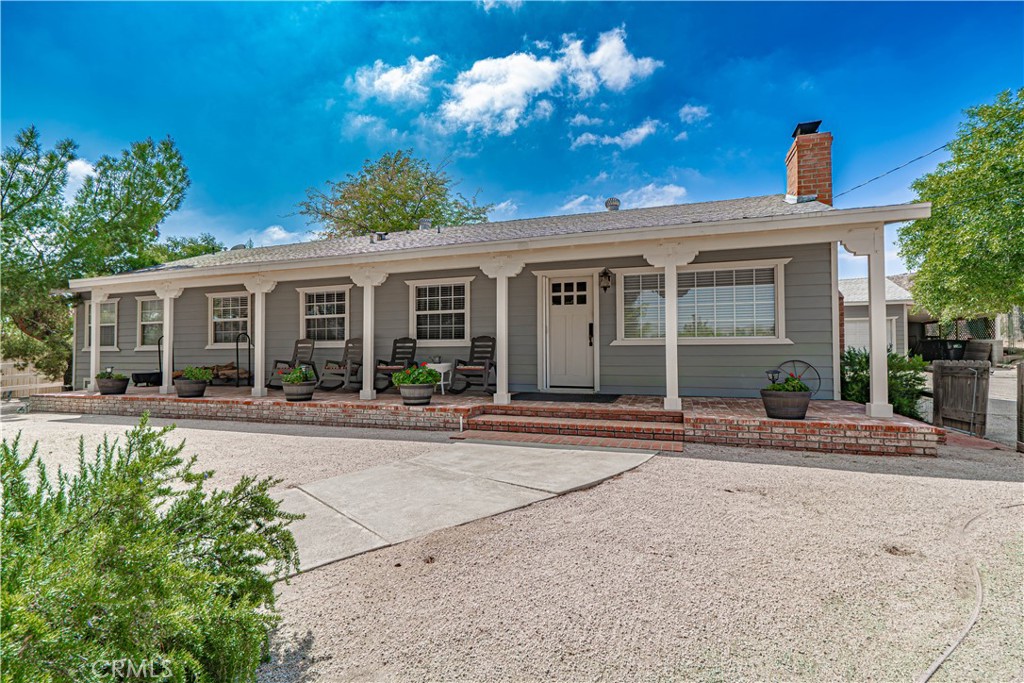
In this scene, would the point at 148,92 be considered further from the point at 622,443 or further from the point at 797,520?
the point at 797,520

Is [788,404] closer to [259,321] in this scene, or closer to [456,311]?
[456,311]

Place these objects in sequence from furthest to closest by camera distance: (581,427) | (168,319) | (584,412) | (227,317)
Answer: (227,317) → (168,319) → (584,412) → (581,427)

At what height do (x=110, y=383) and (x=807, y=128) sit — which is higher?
(x=807, y=128)

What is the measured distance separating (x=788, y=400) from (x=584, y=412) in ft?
7.76

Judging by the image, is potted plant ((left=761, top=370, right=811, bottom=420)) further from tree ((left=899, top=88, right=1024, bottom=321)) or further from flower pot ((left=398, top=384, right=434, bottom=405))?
tree ((left=899, top=88, right=1024, bottom=321))

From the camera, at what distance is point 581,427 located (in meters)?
5.60

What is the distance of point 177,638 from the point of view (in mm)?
1176

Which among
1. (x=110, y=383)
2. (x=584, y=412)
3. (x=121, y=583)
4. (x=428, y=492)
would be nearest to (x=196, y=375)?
(x=110, y=383)

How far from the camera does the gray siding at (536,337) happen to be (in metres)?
6.63

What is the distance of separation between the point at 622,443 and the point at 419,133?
63.1 feet

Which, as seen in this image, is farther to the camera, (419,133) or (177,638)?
(419,133)

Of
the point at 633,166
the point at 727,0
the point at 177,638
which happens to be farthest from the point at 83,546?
the point at 633,166

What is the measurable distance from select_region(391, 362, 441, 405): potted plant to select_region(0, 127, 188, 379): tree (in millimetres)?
10406

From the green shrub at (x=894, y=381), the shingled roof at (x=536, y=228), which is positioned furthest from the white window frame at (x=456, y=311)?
the green shrub at (x=894, y=381)
